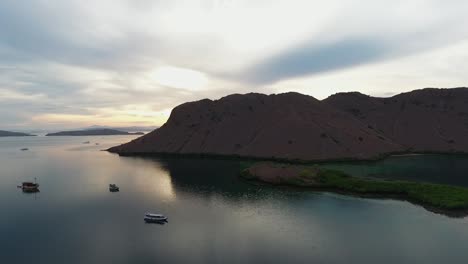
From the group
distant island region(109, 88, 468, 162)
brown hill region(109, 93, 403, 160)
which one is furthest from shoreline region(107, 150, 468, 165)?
brown hill region(109, 93, 403, 160)

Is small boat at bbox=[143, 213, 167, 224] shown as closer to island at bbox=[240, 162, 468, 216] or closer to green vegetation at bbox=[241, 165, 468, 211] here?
island at bbox=[240, 162, 468, 216]

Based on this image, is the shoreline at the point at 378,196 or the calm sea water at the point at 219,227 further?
the shoreline at the point at 378,196

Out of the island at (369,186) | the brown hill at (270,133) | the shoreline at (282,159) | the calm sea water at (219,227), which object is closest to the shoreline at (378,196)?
the island at (369,186)

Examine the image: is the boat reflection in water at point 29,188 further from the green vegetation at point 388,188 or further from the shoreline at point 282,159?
the shoreline at point 282,159

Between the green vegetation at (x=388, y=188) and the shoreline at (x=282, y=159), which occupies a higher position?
the shoreline at (x=282, y=159)

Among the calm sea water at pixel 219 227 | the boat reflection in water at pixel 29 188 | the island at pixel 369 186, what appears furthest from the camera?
the boat reflection in water at pixel 29 188

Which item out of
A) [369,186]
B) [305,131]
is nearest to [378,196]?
[369,186]

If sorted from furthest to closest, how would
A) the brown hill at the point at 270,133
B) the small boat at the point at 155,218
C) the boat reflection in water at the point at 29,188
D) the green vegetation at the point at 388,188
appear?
the brown hill at the point at 270,133 → the boat reflection in water at the point at 29,188 → the green vegetation at the point at 388,188 → the small boat at the point at 155,218

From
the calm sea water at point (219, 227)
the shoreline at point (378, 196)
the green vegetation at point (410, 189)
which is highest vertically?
the green vegetation at point (410, 189)
